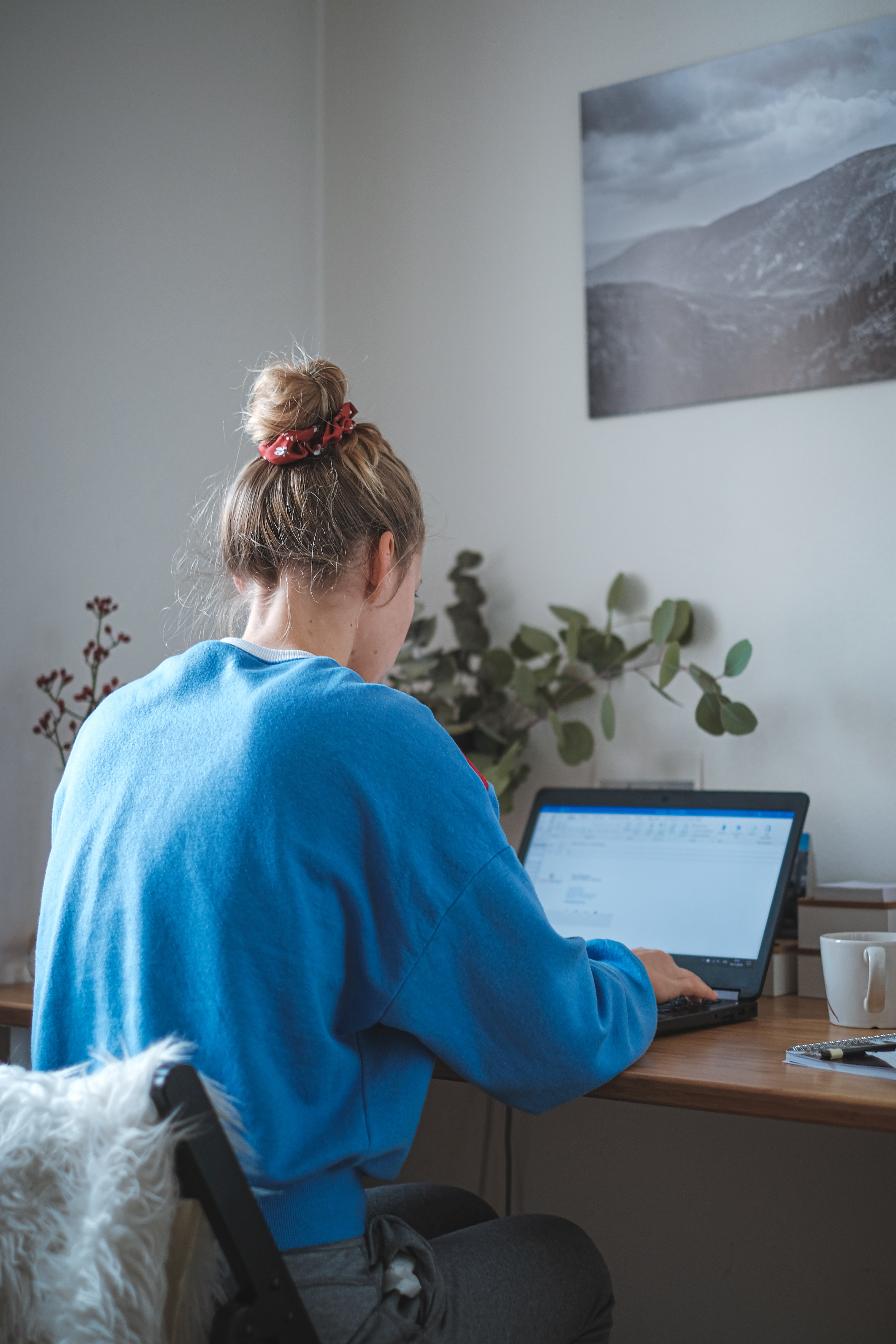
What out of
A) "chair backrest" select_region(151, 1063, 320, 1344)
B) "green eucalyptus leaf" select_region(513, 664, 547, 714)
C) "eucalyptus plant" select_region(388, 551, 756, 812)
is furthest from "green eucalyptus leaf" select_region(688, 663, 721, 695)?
"chair backrest" select_region(151, 1063, 320, 1344)

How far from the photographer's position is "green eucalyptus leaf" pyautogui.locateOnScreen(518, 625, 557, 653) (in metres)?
1.75

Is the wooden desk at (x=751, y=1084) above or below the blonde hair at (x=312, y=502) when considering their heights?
below

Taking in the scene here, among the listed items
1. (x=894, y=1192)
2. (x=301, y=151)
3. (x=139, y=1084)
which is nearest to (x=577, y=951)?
(x=139, y=1084)

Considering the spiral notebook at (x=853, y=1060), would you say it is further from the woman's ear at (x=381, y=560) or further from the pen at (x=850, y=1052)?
the woman's ear at (x=381, y=560)

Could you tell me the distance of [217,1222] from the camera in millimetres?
685

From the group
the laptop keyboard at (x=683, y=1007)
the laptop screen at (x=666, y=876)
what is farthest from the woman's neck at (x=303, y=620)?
the laptop screen at (x=666, y=876)

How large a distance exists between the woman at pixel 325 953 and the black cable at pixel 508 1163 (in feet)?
2.77

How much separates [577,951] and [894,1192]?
35.3 inches

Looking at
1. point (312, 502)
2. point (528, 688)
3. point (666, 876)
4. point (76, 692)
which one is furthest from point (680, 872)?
point (76, 692)

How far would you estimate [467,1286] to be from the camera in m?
0.91

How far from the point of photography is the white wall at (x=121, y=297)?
60.0 inches

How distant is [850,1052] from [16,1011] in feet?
2.88

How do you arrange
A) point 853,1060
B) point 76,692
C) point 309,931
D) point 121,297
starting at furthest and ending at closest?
1. point 121,297
2. point 76,692
3. point 853,1060
4. point 309,931

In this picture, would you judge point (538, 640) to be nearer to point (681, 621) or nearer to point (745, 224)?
point (681, 621)
